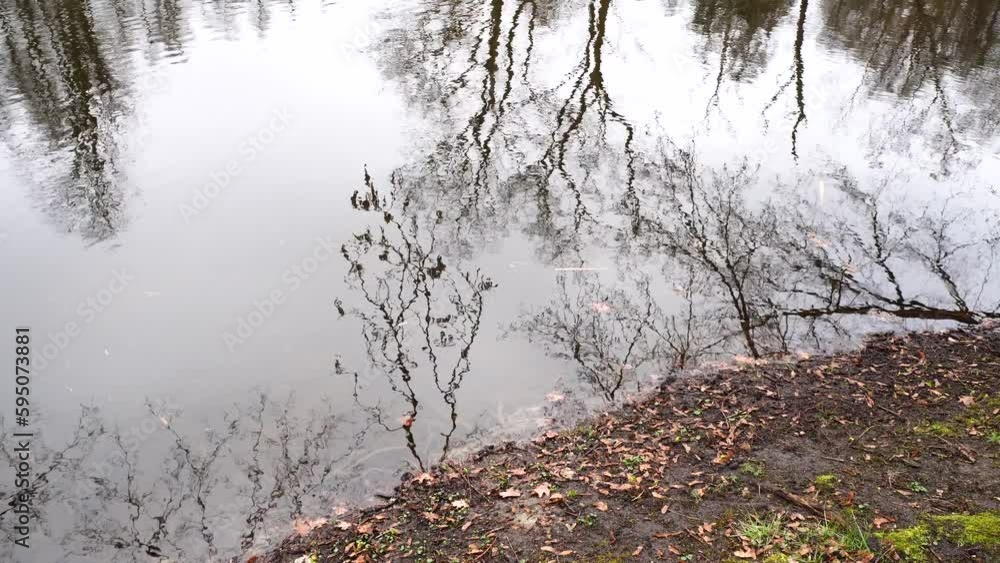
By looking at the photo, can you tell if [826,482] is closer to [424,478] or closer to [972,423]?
[972,423]

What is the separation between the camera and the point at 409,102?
1523 centimetres

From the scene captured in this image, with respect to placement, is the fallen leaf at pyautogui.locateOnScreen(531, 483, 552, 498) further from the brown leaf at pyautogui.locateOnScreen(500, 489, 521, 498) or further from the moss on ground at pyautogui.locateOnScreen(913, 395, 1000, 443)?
the moss on ground at pyautogui.locateOnScreen(913, 395, 1000, 443)

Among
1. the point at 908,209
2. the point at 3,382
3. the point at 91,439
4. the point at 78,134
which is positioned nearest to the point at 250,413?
the point at 91,439

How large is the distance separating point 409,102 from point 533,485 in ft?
38.3

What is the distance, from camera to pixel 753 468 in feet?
17.9

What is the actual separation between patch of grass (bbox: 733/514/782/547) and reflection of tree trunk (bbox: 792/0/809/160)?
31.8 ft

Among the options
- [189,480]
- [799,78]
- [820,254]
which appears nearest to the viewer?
[189,480]

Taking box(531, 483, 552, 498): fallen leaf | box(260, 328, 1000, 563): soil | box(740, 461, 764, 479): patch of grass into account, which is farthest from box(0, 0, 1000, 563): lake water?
box(740, 461, 764, 479): patch of grass

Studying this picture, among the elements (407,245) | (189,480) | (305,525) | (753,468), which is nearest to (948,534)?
(753,468)

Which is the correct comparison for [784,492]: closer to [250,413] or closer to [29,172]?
[250,413]

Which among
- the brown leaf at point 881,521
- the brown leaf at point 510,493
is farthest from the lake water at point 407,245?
the brown leaf at point 881,521

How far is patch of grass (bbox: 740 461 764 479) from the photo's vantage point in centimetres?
539

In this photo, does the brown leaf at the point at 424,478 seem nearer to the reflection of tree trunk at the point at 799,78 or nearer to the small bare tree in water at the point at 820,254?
the small bare tree in water at the point at 820,254

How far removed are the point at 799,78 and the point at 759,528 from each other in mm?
15133
